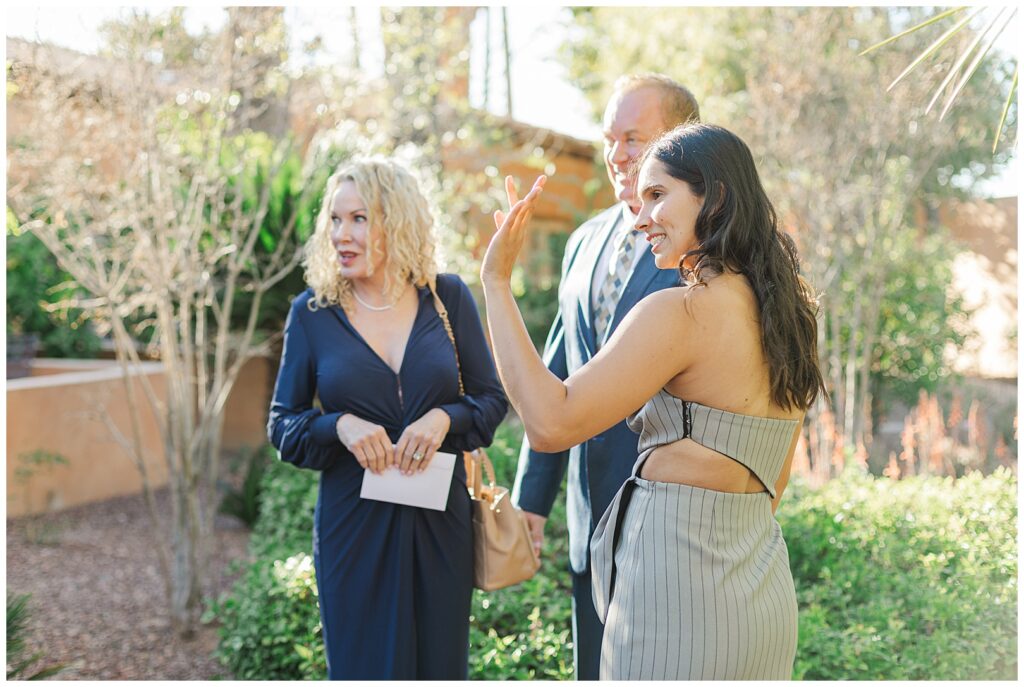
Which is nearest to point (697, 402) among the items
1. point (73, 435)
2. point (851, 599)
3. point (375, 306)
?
point (375, 306)

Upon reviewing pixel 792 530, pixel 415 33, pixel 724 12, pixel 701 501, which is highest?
pixel 724 12

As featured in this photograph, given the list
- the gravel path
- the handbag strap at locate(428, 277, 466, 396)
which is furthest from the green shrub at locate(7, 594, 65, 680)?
the handbag strap at locate(428, 277, 466, 396)

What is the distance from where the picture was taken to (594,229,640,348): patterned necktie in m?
2.73

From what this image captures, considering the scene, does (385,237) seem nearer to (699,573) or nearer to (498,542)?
(498,542)

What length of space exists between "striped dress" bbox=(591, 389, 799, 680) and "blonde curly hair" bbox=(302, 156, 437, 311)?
1297 mm

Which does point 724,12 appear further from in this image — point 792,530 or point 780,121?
point 792,530

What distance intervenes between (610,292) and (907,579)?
2.34 m

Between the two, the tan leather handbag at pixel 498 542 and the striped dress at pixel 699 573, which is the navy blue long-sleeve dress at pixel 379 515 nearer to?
the tan leather handbag at pixel 498 542

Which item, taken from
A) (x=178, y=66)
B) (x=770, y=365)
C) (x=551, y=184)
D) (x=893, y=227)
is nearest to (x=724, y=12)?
(x=551, y=184)

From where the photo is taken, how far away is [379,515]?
2988mm

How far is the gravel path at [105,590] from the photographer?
489 cm

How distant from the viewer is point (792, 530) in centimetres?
473

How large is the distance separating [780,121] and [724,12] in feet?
13.8

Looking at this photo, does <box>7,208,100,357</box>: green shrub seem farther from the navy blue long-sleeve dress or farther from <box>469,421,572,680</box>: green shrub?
the navy blue long-sleeve dress
